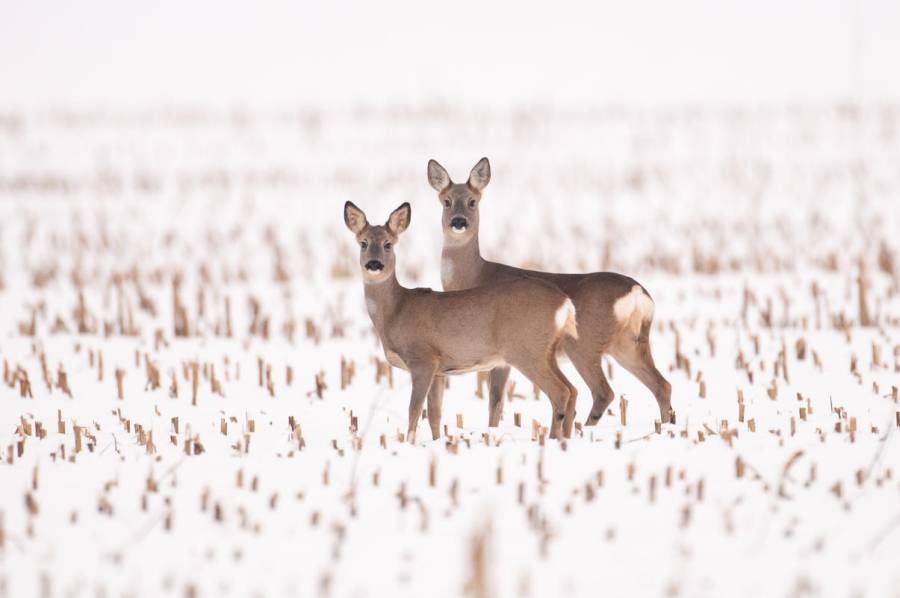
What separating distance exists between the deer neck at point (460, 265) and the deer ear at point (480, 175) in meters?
0.50

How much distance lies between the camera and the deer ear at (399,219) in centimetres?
850

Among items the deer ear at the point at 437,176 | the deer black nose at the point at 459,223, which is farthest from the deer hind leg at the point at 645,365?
the deer ear at the point at 437,176

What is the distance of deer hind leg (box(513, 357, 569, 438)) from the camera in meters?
7.75

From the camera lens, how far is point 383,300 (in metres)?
8.44

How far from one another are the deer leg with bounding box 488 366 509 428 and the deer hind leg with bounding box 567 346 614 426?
21.4 inches

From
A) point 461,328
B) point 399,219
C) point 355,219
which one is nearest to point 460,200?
point 399,219

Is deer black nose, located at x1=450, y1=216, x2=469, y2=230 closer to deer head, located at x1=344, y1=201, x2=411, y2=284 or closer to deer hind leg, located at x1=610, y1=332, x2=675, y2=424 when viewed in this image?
deer head, located at x1=344, y1=201, x2=411, y2=284

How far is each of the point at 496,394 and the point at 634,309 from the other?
3.91ft

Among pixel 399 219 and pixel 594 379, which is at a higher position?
pixel 399 219

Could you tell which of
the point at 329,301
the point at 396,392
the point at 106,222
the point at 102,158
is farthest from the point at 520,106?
the point at 396,392

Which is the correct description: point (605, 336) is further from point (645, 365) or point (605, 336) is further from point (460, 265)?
point (460, 265)

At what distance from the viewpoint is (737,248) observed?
18.8 m

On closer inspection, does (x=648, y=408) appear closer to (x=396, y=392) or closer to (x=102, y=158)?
(x=396, y=392)

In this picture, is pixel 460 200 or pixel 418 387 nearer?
pixel 418 387
